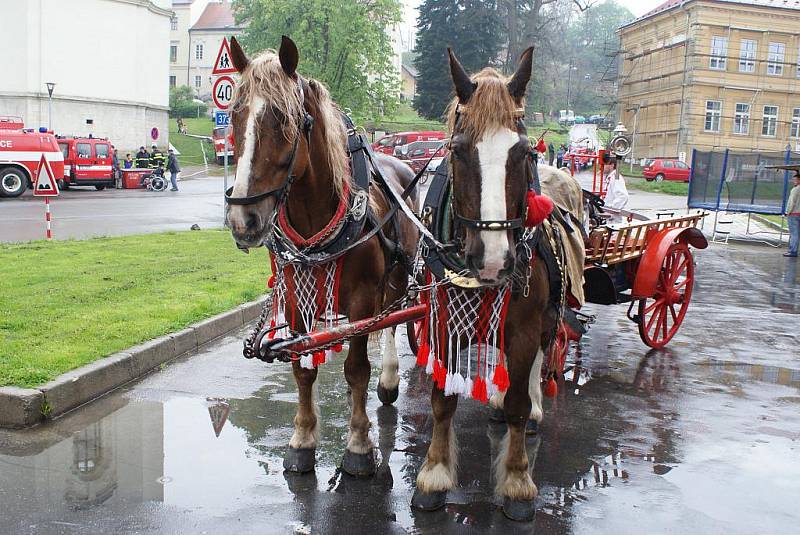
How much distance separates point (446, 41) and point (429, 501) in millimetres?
51250

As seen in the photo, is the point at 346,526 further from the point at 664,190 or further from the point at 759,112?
the point at 759,112

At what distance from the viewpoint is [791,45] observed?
5431cm

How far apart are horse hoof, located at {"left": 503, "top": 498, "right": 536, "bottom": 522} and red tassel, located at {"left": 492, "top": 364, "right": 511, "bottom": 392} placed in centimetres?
71

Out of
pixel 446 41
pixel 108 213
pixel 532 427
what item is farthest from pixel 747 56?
pixel 532 427

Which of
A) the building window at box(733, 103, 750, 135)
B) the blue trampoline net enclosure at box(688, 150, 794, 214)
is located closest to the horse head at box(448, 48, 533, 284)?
the blue trampoline net enclosure at box(688, 150, 794, 214)

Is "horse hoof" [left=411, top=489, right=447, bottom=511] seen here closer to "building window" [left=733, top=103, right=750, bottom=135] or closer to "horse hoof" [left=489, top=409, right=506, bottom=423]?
"horse hoof" [left=489, top=409, right=506, bottom=423]

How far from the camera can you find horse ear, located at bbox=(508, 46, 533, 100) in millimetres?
3881

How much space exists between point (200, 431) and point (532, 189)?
308 cm

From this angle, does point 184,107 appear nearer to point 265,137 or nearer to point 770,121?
point 770,121

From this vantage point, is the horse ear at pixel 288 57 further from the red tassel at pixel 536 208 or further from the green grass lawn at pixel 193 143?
the green grass lawn at pixel 193 143

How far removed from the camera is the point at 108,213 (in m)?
21.8

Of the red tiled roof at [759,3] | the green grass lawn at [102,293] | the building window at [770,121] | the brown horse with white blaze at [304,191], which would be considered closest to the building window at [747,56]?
the red tiled roof at [759,3]

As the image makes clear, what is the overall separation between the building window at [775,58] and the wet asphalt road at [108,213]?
4112 centimetres

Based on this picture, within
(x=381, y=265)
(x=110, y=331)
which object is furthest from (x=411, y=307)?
(x=110, y=331)
